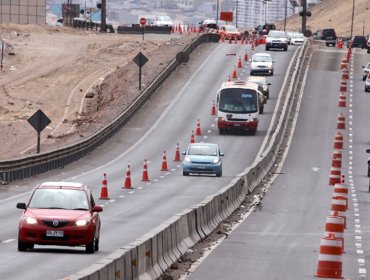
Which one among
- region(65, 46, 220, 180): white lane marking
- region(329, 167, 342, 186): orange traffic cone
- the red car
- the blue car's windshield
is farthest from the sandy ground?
the red car

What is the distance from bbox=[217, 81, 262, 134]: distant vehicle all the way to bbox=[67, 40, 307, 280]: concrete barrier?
22467 millimetres

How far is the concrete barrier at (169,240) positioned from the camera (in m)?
15.2

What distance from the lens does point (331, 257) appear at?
19.0 metres

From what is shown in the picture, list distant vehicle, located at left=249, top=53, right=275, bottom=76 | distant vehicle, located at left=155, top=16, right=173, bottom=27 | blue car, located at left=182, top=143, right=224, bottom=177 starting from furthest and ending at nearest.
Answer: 1. distant vehicle, located at left=155, top=16, right=173, bottom=27
2. distant vehicle, located at left=249, top=53, right=275, bottom=76
3. blue car, located at left=182, top=143, right=224, bottom=177

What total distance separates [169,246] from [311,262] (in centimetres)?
312

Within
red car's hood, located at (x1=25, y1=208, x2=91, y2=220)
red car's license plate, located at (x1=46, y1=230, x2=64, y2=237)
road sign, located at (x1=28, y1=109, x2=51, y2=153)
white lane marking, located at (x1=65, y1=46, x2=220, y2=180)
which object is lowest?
white lane marking, located at (x1=65, y1=46, x2=220, y2=180)

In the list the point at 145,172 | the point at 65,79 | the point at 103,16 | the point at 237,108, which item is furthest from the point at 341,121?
the point at 103,16

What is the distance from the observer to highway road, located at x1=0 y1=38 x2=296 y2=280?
22.7m

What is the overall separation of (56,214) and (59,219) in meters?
0.28

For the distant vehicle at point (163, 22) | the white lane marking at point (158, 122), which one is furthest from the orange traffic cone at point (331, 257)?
the distant vehicle at point (163, 22)

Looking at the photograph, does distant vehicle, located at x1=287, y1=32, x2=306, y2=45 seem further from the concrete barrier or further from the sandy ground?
the concrete barrier

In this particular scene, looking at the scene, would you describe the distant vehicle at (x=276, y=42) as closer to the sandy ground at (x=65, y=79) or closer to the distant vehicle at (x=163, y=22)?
the sandy ground at (x=65, y=79)

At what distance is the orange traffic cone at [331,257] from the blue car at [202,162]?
99.2 ft

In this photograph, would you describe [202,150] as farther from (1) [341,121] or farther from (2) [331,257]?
(2) [331,257]
